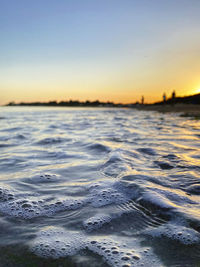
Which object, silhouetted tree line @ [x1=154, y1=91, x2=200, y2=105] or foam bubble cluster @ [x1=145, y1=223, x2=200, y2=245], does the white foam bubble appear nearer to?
foam bubble cluster @ [x1=145, y1=223, x2=200, y2=245]

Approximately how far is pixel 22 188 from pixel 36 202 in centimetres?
49

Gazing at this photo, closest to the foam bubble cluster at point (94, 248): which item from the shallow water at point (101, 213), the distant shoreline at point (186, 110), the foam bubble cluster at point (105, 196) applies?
the shallow water at point (101, 213)

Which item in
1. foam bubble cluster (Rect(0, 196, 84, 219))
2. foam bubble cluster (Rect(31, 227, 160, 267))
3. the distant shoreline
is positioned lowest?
foam bubble cluster (Rect(31, 227, 160, 267))

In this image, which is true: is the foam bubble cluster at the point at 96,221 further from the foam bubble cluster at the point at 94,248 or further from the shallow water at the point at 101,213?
the foam bubble cluster at the point at 94,248

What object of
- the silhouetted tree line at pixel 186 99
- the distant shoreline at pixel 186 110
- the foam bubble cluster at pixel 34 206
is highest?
the silhouetted tree line at pixel 186 99

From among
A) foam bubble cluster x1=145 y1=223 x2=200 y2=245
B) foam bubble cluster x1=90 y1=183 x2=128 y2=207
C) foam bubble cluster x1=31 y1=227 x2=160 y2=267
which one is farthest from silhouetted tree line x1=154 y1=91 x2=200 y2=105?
foam bubble cluster x1=31 y1=227 x2=160 y2=267

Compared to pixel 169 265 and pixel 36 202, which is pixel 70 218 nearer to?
pixel 36 202

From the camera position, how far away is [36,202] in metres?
2.10

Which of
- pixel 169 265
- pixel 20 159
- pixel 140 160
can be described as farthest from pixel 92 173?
pixel 169 265

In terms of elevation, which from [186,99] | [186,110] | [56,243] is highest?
[186,99]

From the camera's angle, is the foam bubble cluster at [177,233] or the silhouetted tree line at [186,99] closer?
the foam bubble cluster at [177,233]

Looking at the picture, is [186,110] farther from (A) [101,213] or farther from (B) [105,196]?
(A) [101,213]

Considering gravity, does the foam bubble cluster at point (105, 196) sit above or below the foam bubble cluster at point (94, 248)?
above

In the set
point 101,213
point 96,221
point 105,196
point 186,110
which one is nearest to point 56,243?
point 96,221
